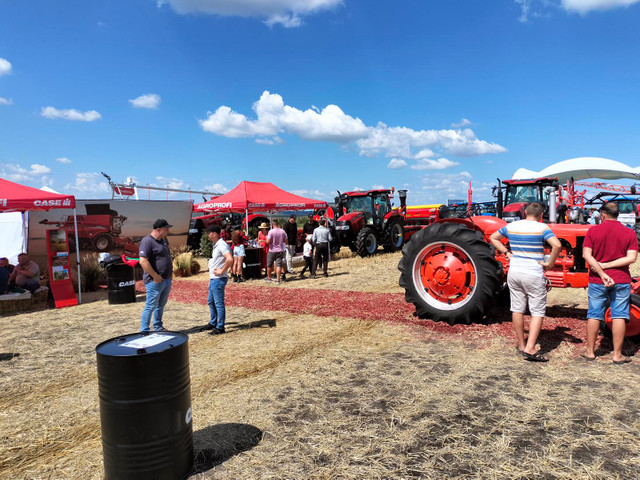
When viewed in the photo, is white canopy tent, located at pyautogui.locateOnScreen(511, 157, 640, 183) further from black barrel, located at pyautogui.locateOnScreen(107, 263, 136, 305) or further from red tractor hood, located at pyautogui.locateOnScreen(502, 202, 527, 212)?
black barrel, located at pyautogui.locateOnScreen(107, 263, 136, 305)

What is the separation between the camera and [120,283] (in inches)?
356

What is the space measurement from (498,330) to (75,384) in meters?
4.94

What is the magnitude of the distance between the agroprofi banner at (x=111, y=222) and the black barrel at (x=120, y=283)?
6416 mm

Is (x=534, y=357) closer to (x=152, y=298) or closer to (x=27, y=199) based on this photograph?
(x=152, y=298)

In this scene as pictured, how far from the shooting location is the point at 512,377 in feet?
13.6

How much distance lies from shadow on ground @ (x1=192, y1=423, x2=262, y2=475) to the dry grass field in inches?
0.5

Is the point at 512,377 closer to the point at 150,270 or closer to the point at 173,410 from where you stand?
the point at 173,410

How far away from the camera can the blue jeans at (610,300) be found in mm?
4293

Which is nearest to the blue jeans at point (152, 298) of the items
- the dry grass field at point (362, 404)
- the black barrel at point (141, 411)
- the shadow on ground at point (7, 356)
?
the dry grass field at point (362, 404)

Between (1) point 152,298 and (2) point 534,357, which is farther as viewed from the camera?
(1) point 152,298

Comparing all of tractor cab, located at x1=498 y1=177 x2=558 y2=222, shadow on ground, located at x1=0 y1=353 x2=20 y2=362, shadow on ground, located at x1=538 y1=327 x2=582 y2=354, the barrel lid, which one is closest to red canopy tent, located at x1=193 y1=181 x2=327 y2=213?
tractor cab, located at x1=498 y1=177 x2=558 y2=222

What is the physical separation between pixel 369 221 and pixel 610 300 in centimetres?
1228

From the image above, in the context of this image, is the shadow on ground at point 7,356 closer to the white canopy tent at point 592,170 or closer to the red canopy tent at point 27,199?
the red canopy tent at point 27,199

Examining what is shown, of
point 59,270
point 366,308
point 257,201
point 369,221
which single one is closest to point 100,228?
point 257,201
